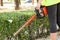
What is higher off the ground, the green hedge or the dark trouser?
the dark trouser

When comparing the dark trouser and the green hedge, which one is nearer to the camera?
the dark trouser

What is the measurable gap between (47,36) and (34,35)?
0.47m

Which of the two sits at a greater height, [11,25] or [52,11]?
[52,11]

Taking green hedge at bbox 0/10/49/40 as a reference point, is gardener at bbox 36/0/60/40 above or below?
above

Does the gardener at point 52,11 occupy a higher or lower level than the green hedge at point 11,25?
higher

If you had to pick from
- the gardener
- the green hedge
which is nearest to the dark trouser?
the gardener

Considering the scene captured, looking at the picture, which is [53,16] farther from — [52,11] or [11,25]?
[11,25]

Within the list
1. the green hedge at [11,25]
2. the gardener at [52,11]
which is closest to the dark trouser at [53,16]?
the gardener at [52,11]

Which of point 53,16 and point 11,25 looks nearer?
point 53,16

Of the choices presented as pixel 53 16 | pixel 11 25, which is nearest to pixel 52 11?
pixel 53 16

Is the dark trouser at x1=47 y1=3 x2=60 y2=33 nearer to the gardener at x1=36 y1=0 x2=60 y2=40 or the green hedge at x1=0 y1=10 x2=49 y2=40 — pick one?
the gardener at x1=36 y1=0 x2=60 y2=40

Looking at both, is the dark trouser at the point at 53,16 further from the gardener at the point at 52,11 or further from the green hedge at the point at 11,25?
the green hedge at the point at 11,25

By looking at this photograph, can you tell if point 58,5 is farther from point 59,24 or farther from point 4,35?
point 4,35

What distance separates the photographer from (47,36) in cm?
601
